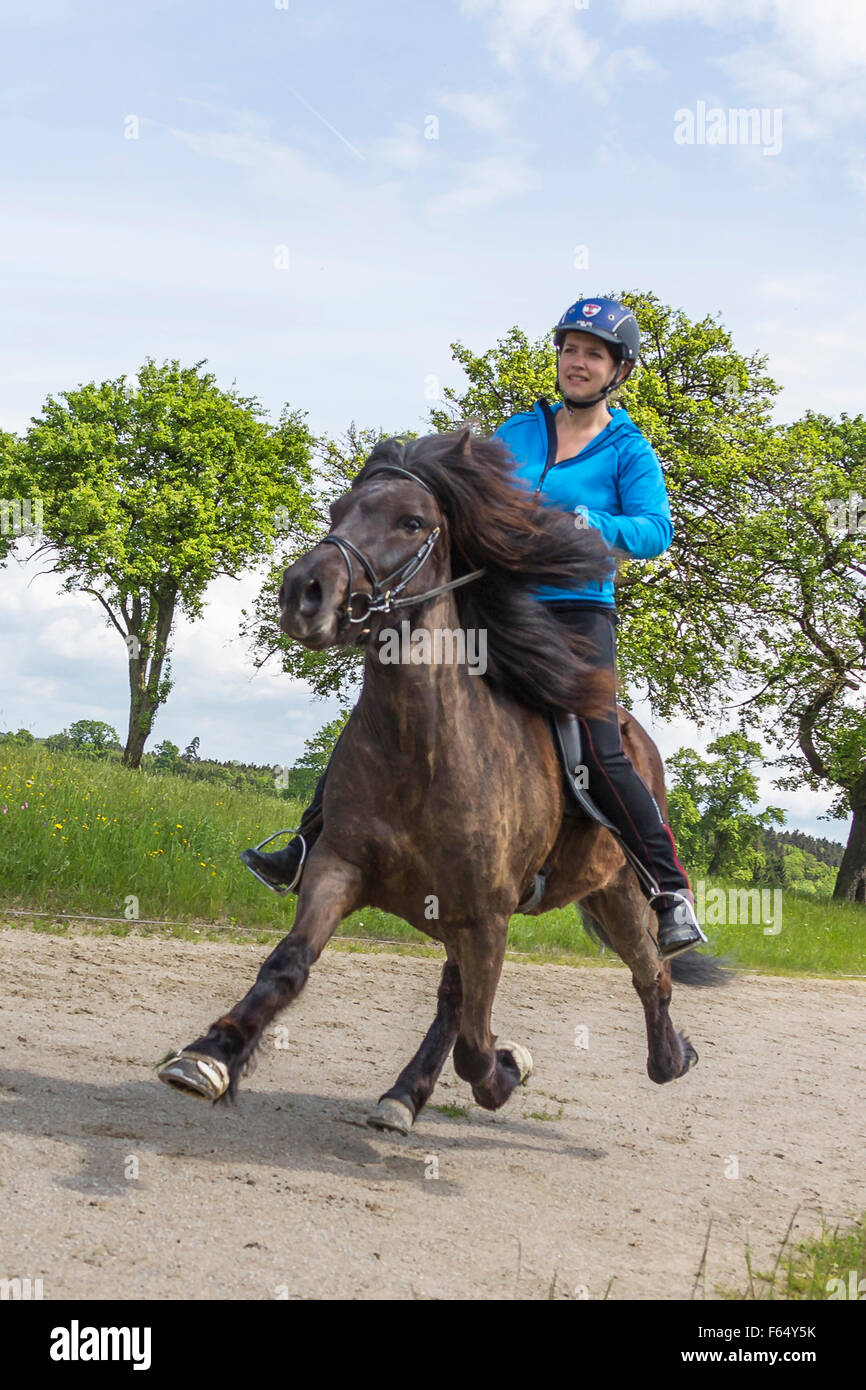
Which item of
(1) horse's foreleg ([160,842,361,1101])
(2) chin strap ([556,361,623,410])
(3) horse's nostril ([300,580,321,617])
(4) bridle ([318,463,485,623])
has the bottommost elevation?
(1) horse's foreleg ([160,842,361,1101])

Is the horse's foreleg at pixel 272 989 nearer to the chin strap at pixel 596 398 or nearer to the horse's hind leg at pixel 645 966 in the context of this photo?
the horse's hind leg at pixel 645 966

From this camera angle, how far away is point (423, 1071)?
5.57 meters

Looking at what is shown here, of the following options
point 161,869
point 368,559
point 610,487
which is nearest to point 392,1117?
point 368,559

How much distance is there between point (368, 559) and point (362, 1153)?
2.64 metres

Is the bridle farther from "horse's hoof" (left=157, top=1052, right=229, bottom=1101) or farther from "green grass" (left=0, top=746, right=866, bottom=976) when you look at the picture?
"green grass" (left=0, top=746, right=866, bottom=976)

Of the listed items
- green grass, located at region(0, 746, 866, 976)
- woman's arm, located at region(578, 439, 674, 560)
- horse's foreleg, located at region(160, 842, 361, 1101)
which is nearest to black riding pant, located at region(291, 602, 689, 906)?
woman's arm, located at region(578, 439, 674, 560)

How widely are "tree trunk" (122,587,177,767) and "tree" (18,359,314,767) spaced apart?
4 centimetres

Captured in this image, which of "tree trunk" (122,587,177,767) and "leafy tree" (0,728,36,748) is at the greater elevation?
"tree trunk" (122,587,177,767)

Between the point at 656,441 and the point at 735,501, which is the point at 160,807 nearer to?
the point at 656,441

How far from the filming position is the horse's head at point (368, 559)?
3.68 meters

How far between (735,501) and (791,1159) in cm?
2050

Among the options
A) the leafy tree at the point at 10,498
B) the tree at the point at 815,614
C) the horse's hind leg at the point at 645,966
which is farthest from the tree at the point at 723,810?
the horse's hind leg at the point at 645,966

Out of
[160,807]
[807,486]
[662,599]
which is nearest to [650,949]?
[160,807]

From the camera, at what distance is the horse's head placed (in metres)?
3.68
